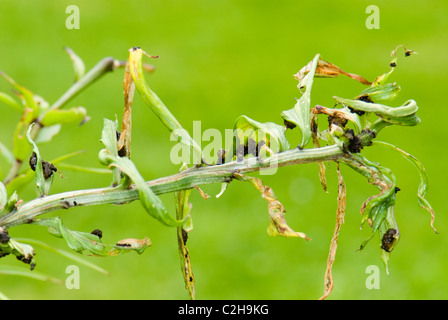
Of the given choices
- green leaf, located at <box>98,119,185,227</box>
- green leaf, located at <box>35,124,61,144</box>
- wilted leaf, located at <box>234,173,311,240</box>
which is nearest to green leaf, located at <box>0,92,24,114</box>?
green leaf, located at <box>35,124,61,144</box>

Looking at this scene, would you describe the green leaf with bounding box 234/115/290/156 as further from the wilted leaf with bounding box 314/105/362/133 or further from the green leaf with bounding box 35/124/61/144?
the green leaf with bounding box 35/124/61/144

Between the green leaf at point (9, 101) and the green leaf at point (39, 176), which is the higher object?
the green leaf at point (9, 101)

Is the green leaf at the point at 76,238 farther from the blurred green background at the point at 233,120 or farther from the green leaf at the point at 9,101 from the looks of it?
the blurred green background at the point at 233,120

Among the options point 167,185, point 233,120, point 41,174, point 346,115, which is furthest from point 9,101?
point 233,120

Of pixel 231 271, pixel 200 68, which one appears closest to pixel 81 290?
pixel 231 271

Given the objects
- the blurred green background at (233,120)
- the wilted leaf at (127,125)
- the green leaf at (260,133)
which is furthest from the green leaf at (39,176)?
the blurred green background at (233,120)

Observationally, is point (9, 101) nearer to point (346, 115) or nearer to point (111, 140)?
point (111, 140)

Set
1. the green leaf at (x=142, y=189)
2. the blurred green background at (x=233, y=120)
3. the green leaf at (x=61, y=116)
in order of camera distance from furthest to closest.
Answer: the blurred green background at (x=233, y=120) < the green leaf at (x=61, y=116) < the green leaf at (x=142, y=189)
